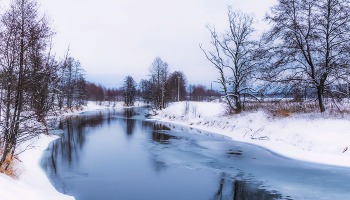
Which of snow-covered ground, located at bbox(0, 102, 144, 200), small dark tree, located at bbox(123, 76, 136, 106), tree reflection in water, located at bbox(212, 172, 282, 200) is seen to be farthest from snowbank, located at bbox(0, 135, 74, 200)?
small dark tree, located at bbox(123, 76, 136, 106)

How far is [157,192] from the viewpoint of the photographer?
8.10m

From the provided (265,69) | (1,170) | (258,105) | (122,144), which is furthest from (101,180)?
(258,105)

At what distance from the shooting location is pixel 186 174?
1013 cm

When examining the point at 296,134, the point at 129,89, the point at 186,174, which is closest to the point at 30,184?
the point at 186,174

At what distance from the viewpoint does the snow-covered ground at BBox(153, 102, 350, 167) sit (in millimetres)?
11757

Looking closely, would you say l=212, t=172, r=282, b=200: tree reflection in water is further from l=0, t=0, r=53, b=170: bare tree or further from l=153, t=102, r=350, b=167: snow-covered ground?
l=0, t=0, r=53, b=170: bare tree

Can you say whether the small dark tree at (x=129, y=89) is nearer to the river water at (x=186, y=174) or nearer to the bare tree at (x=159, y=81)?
the bare tree at (x=159, y=81)

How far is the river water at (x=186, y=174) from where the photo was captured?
796cm

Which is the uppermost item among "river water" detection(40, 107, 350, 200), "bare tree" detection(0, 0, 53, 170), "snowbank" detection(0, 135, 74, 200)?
"bare tree" detection(0, 0, 53, 170)

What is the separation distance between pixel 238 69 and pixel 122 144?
13.6m

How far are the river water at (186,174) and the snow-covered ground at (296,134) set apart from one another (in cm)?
87

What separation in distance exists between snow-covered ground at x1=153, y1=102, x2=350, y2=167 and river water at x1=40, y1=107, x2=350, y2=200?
0.87m

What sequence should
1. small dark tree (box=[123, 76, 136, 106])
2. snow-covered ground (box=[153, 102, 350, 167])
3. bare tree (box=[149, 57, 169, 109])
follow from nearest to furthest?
snow-covered ground (box=[153, 102, 350, 167]) < bare tree (box=[149, 57, 169, 109]) < small dark tree (box=[123, 76, 136, 106])

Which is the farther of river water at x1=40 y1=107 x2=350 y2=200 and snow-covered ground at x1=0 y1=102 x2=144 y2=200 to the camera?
river water at x1=40 y1=107 x2=350 y2=200
